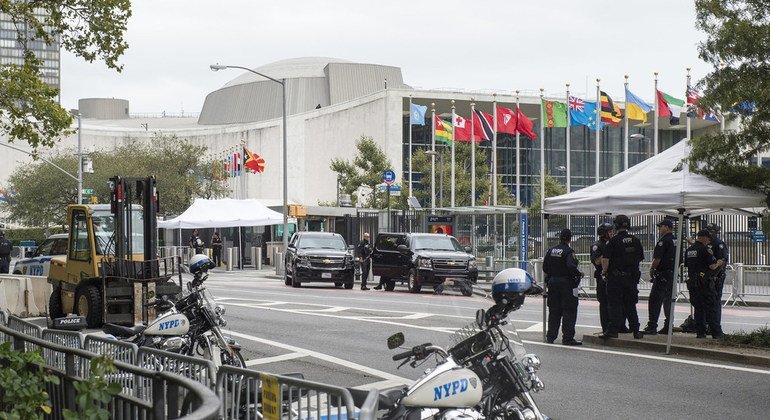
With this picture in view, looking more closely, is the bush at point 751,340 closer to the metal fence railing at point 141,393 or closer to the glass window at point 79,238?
the metal fence railing at point 141,393

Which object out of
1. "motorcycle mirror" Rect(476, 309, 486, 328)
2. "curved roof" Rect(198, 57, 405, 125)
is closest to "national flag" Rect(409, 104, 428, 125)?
"motorcycle mirror" Rect(476, 309, 486, 328)

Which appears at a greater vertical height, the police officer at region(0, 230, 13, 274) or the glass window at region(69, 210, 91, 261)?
the glass window at region(69, 210, 91, 261)

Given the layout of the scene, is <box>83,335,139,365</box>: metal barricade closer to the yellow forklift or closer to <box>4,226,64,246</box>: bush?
the yellow forklift

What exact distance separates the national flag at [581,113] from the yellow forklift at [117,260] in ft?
95.9

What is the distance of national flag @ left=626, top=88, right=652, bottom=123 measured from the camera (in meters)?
43.0

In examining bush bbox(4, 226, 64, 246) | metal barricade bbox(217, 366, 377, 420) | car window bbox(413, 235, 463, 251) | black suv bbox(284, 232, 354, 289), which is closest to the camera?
metal barricade bbox(217, 366, 377, 420)

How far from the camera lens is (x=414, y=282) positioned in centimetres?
3225

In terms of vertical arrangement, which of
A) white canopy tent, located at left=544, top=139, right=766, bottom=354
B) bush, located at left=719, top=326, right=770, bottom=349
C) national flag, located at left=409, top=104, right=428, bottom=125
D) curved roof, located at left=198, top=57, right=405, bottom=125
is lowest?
bush, located at left=719, top=326, right=770, bottom=349

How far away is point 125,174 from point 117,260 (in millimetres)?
57524

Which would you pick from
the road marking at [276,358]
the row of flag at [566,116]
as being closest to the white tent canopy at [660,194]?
the road marking at [276,358]

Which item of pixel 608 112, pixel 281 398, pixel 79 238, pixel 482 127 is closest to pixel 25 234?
pixel 482 127

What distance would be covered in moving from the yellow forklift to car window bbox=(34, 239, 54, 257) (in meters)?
7.66

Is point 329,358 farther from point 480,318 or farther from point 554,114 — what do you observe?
point 554,114

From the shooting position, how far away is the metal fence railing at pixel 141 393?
13.5 feet
